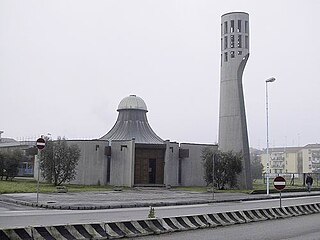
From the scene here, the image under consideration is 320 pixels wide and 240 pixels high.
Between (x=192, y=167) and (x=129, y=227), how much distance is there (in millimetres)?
38535

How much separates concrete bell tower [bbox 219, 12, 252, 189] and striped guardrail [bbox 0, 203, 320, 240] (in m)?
28.8

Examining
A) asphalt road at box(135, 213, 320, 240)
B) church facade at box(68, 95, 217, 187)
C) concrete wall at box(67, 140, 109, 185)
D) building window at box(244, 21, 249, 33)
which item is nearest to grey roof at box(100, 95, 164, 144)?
church facade at box(68, 95, 217, 187)

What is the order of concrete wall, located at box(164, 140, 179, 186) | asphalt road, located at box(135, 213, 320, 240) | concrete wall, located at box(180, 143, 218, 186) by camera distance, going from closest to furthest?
1. asphalt road, located at box(135, 213, 320, 240)
2. concrete wall, located at box(164, 140, 179, 186)
3. concrete wall, located at box(180, 143, 218, 186)

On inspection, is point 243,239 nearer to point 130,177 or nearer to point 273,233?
point 273,233

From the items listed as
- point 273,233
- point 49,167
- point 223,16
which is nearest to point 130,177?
point 49,167

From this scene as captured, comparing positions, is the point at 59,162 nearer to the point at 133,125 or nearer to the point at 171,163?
the point at 171,163

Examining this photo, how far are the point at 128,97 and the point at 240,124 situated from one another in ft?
56.1

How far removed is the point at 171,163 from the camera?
5009 cm

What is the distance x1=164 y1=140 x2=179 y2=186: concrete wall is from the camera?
162ft

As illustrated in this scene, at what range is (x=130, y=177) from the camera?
4738cm

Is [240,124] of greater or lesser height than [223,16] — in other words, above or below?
below

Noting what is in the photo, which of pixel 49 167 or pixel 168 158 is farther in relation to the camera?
pixel 168 158

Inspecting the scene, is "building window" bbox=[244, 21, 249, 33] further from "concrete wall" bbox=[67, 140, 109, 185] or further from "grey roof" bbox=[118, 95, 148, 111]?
"concrete wall" bbox=[67, 140, 109, 185]

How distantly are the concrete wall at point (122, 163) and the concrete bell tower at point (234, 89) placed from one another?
31.0 feet
